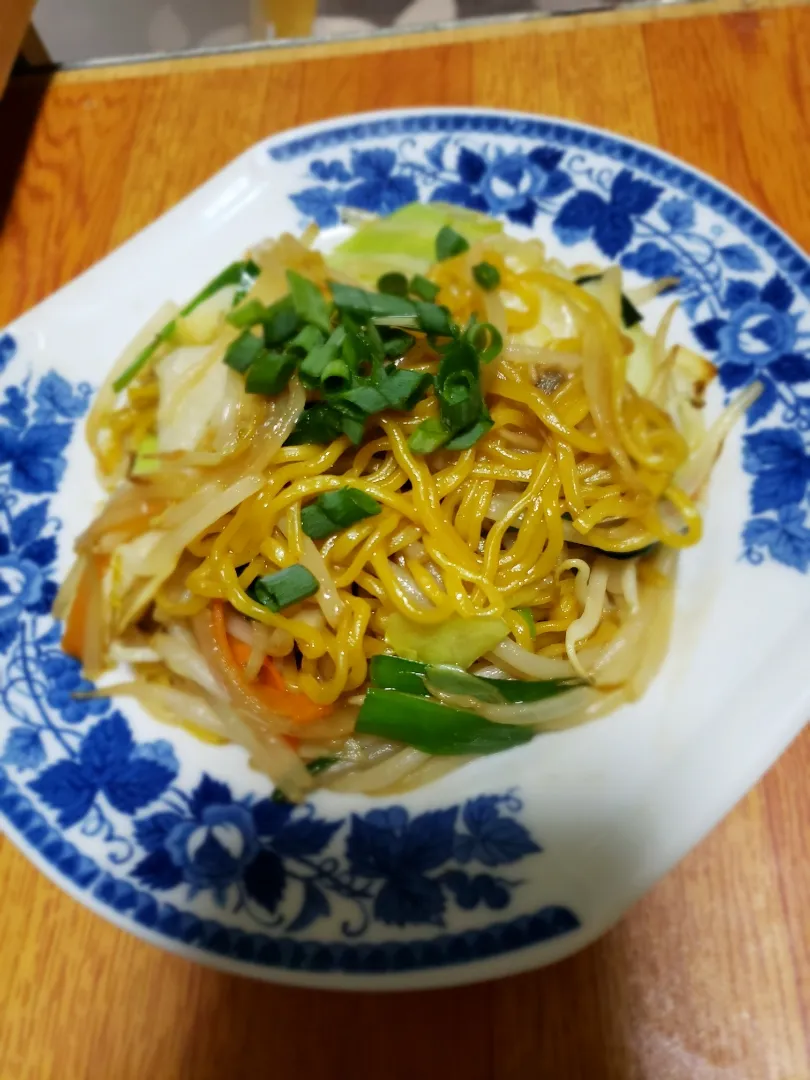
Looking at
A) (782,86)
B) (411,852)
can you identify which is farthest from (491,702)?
(782,86)

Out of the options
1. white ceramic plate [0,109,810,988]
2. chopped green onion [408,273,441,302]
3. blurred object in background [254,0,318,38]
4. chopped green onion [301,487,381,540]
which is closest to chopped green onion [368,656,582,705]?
white ceramic plate [0,109,810,988]

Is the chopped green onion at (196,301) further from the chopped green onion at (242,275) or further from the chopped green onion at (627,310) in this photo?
the chopped green onion at (627,310)

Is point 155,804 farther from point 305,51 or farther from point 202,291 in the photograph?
point 305,51

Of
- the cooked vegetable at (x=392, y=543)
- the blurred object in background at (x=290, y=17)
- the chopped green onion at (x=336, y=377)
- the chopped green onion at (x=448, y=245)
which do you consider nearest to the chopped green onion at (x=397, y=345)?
the cooked vegetable at (x=392, y=543)

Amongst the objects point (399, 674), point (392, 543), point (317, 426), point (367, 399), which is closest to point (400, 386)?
point (367, 399)

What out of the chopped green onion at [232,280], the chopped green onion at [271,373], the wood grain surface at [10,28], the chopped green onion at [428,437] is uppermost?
the wood grain surface at [10,28]

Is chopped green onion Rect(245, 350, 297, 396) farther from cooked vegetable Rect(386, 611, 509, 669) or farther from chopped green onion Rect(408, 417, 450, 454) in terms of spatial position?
cooked vegetable Rect(386, 611, 509, 669)

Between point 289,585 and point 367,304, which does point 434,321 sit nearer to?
point 367,304
